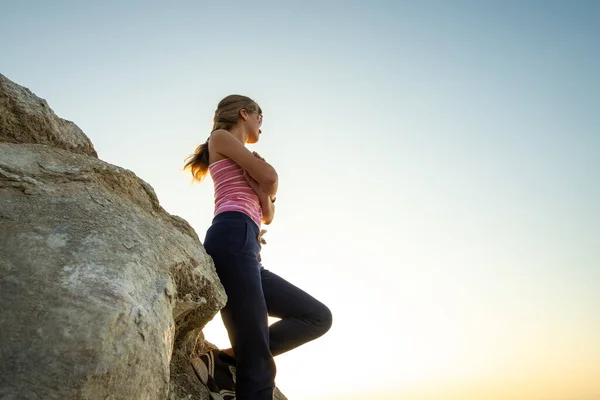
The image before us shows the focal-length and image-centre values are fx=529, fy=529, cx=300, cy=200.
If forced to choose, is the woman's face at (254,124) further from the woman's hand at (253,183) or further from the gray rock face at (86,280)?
the gray rock face at (86,280)

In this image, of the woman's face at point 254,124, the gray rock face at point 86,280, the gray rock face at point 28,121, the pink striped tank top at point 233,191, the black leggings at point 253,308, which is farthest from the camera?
the woman's face at point 254,124

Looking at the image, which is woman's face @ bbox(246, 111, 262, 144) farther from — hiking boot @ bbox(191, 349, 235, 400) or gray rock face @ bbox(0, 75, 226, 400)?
hiking boot @ bbox(191, 349, 235, 400)

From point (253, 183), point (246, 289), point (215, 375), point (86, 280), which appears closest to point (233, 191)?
point (253, 183)

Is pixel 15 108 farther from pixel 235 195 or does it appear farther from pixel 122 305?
pixel 122 305

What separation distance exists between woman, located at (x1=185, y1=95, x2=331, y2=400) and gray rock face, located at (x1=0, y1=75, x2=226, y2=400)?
16cm

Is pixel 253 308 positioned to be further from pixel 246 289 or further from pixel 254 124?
pixel 254 124

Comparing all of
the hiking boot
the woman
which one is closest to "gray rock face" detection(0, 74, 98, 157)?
the woman

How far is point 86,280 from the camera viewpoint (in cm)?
288

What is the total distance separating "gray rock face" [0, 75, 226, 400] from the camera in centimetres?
263

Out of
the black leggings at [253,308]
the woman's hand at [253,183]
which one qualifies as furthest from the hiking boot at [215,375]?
the woman's hand at [253,183]

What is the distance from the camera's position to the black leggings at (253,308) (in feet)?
12.8

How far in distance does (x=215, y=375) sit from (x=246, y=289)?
916mm

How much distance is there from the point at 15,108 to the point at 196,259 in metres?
2.00

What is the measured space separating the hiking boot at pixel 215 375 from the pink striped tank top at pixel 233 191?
1.22 meters
